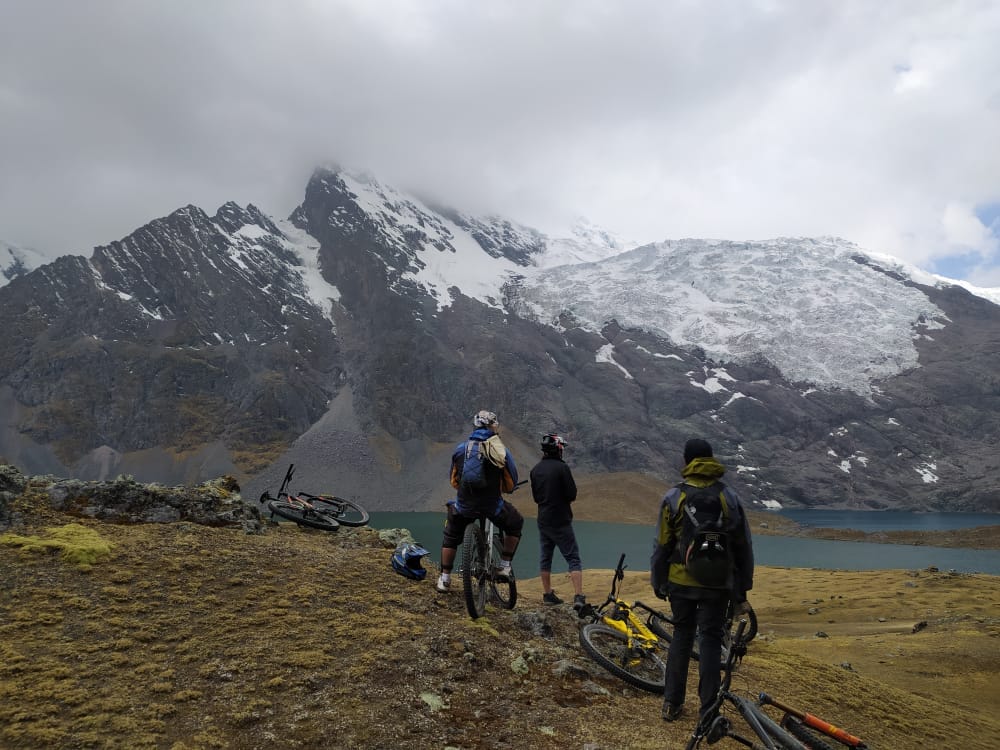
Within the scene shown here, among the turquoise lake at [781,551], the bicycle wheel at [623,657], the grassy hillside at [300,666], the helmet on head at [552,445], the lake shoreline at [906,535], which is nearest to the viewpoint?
the grassy hillside at [300,666]

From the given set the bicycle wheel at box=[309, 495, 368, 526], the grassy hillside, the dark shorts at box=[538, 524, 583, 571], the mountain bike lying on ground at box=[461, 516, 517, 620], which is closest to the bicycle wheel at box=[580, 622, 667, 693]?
the grassy hillside

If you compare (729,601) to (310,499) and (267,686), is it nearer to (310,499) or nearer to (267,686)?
(267,686)

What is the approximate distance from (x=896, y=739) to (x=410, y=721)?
285 inches

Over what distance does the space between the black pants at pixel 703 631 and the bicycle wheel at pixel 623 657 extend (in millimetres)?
1486

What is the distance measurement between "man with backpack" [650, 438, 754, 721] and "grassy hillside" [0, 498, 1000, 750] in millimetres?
858

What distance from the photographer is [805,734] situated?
5207 mm

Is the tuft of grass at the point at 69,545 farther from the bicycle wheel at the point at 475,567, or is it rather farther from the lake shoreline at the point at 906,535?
the lake shoreline at the point at 906,535

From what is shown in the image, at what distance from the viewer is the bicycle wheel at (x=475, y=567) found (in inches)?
347

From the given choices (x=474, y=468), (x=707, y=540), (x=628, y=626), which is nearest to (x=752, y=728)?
(x=707, y=540)

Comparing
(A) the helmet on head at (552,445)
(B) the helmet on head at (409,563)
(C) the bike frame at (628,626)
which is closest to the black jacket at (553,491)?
(A) the helmet on head at (552,445)

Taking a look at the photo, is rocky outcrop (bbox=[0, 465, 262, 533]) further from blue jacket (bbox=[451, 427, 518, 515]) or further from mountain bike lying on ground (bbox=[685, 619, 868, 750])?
mountain bike lying on ground (bbox=[685, 619, 868, 750])

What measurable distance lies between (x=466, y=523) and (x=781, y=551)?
110274 mm

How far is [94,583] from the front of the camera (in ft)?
26.6

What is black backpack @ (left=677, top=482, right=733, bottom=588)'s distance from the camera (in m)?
6.14
